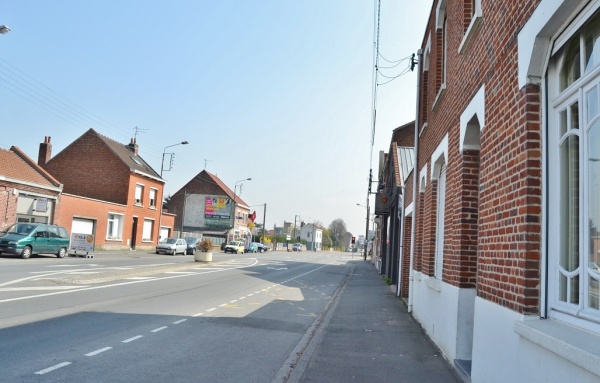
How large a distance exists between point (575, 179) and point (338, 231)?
168m

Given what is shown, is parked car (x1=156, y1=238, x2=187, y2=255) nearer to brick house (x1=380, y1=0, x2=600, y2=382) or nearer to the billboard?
the billboard

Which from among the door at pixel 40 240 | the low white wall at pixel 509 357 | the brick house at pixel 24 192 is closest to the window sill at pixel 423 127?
the low white wall at pixel 509 357

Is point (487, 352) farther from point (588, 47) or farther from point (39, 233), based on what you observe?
point (39, 233)

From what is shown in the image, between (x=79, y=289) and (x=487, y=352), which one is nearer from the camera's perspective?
(x=487, y=352)

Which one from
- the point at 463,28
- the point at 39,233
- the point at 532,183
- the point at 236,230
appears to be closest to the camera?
the point at 532,183

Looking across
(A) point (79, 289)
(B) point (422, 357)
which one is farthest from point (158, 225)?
(B) point (422, 357)

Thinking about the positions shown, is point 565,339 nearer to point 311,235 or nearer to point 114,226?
point 114,226

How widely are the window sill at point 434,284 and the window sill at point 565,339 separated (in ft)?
12.6

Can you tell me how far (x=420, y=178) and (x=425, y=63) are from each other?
130 inches

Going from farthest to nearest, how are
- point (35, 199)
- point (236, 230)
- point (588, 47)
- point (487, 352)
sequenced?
point (236, 230) → point (35, 199) → point (487, 352) → point (588, 47)

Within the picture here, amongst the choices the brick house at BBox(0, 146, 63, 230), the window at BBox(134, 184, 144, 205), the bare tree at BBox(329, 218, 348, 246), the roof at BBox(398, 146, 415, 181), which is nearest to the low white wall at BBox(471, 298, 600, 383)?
the roof at BBox(398, 146, 415, 181)

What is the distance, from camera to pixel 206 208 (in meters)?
72.5

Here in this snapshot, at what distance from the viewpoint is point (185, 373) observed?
5.95 metres

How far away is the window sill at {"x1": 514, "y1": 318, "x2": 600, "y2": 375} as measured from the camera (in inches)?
108
